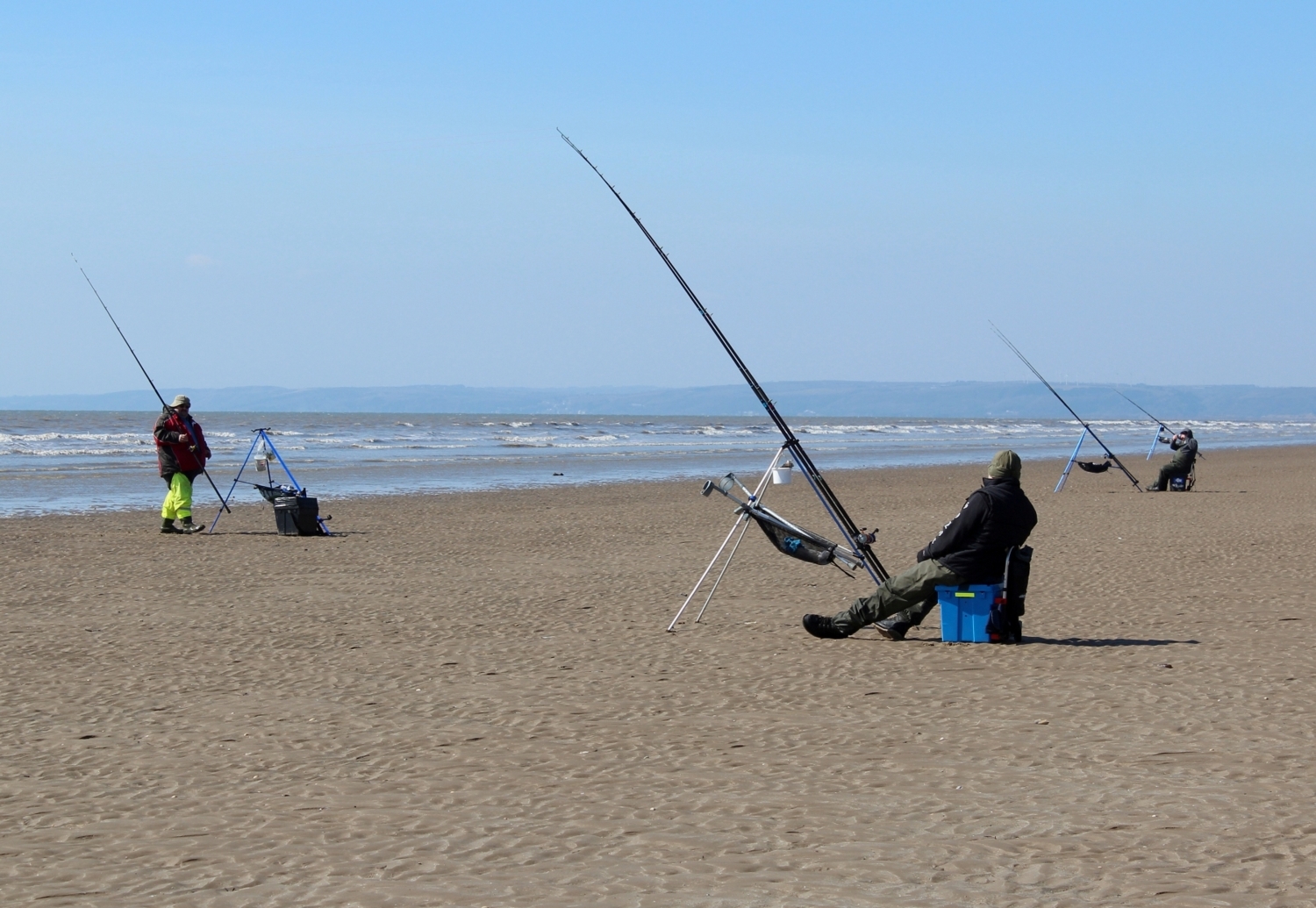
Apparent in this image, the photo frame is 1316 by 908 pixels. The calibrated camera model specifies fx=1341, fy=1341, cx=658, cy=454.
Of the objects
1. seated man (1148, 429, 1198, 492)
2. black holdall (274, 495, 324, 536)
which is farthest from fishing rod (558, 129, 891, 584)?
seated man (1148, 429, 1198, 492)

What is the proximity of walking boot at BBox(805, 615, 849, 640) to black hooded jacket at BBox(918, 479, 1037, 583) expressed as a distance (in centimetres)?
63

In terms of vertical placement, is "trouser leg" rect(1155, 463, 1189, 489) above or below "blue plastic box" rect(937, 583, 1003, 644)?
above

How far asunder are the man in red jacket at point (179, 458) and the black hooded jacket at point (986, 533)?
9133 mm

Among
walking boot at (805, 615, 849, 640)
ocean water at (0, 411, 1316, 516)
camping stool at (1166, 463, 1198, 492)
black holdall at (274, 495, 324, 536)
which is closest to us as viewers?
walking boot at (805, 615, 849, 640)

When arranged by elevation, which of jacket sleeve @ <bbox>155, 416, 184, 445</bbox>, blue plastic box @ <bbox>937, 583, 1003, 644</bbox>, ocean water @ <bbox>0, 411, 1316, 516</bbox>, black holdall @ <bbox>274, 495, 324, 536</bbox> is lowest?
ocean water @ <bbox>0, 411, 1316, 516</bbox>

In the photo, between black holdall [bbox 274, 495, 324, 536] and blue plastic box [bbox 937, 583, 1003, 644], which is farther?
black holdall [bbox 274, 495, 324, 536]

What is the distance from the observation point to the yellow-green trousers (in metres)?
14.0

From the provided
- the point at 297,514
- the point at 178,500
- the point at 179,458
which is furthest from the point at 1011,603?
the point at 179,458

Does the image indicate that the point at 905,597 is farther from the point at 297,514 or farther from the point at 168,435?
the point at 168,435

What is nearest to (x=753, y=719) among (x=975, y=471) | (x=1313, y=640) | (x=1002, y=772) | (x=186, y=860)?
(x=1002, y=772)

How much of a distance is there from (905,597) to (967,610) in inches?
13.7

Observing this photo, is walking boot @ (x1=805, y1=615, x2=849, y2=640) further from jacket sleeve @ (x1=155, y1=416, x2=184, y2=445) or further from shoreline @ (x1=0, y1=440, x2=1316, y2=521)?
shoreline @ (x1=0, y1=440, x2=1316, y2=521)

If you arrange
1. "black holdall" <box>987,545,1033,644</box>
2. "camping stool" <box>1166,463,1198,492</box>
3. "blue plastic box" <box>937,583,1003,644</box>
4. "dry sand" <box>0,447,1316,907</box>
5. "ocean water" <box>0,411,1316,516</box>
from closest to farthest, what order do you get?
"dry sand" <box>0,447,1316,907</box>
"black holdall" <box>987,545,1033,644</box>
"blue plastic box" <box>937,583,1003,644</box>
"camping stool" <box>1166,463,1198,492</box>
"ocean water" <box>0,411,1316,516</box>

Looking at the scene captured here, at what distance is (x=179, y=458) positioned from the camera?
14.2 meters
